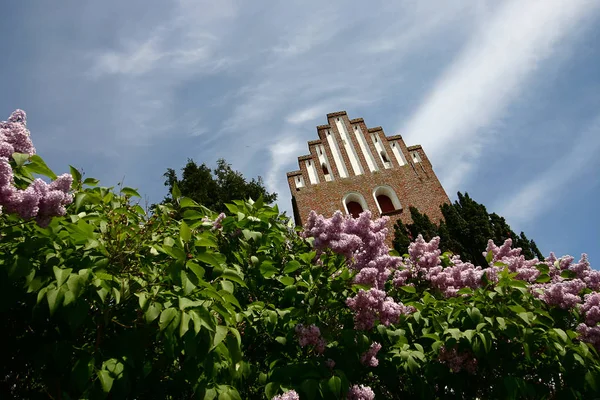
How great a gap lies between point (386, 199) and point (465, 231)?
163 inches

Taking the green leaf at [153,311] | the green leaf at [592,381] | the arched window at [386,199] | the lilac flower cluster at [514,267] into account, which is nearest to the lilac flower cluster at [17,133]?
the green leaf at [153,311]

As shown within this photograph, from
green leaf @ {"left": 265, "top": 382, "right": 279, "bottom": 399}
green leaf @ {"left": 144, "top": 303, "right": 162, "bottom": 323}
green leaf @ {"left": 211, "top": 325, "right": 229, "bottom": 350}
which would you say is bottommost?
green leaf @ {"left": 265, "top": 382, "right": 279, "bottom": 399}

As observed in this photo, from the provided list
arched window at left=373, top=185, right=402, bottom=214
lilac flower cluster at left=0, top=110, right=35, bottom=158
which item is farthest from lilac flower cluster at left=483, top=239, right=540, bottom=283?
arched window at left=373, top=185, right=402, bottom=214

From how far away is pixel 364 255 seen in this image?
274 centimetres

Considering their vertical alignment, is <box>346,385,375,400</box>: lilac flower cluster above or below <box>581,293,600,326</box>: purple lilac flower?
below

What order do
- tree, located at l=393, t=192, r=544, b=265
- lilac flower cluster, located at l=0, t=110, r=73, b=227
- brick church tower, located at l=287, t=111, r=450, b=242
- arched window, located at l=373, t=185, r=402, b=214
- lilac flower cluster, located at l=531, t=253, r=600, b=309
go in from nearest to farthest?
lilac flower cluster, located at l=0, t=110, r=73, b=227 < lilac flower cluster, located at l=531, t=253, r=600, b=309 < tree, located at l=393, t=192, r=544, b=265 < brick church tower, located at l=287, t=111, r=450, b=242 < arched window, located at l=373, t=185, r=402, b=214

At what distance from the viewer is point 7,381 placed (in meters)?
2.13

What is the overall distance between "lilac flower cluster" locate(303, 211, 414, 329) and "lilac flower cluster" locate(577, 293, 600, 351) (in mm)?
→ 1214

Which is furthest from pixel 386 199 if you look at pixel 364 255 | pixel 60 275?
pixel 60 275

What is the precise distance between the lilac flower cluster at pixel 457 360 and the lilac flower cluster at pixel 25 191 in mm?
2364

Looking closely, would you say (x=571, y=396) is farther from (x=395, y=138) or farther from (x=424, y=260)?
(x=395, y=138)

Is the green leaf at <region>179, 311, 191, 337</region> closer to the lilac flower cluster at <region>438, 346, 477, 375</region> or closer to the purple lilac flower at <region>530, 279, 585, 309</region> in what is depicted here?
the lilac flower cluster at <region>438, 346, 477, 375</region>

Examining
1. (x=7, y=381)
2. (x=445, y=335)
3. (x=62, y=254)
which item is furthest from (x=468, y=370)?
(x=7, y=381)

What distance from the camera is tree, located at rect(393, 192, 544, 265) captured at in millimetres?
10164
